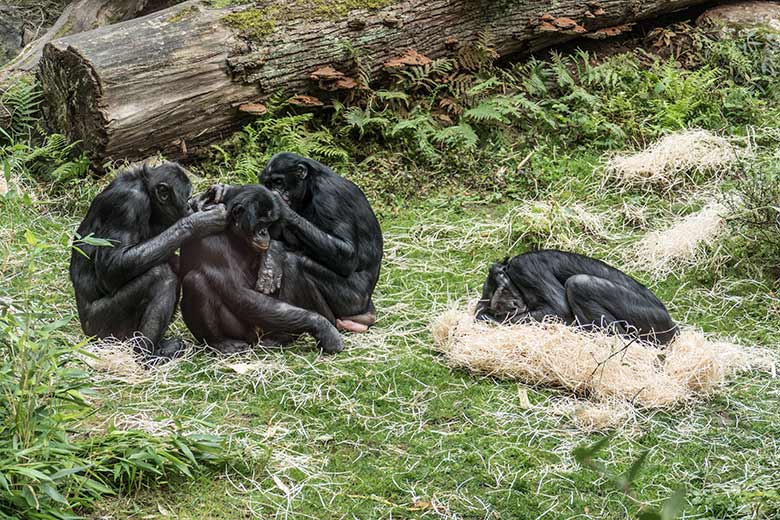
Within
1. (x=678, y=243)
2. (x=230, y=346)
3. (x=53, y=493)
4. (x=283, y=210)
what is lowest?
(x=678, y=243)

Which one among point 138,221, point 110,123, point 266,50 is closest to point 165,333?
point 138,221

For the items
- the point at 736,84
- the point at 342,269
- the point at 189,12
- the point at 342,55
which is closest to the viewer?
the point at 342,269

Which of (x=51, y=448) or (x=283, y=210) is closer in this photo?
(x=51, y=448)

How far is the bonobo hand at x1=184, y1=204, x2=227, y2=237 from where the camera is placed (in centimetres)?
555

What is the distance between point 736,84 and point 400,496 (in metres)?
7.27

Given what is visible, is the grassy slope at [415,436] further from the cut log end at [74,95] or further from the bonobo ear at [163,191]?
the cut log end at [74,95]

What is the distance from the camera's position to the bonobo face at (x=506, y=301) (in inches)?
238

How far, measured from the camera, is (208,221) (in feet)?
18.3

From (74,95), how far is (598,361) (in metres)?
4.98

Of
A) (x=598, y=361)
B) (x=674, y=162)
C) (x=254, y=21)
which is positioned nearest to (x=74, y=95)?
(x=254, y=21)

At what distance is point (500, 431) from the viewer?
15.9 ft

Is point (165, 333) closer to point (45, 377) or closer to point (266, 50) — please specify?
point (45, 377)

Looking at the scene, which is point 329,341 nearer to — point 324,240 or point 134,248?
point 324,240

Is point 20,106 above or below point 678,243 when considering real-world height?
above
